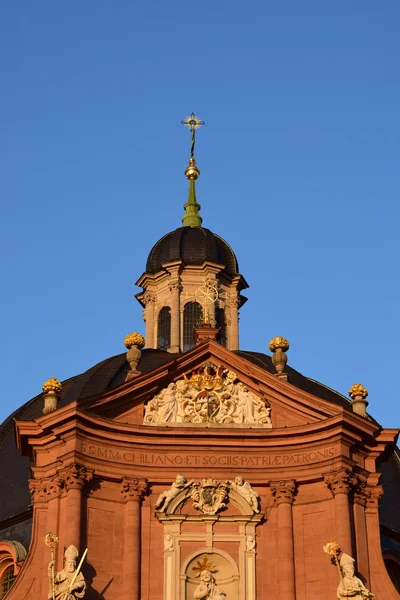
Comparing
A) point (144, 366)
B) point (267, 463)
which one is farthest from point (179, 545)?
point (144, 366)

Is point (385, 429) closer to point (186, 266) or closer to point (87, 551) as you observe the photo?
point (87, 551)

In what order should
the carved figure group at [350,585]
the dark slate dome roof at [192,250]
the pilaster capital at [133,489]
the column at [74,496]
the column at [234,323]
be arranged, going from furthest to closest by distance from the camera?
1. the dark slate dome roof at [192,250]
2. the column at [234,323]
3. the pilaster capital at [133,489]
4. the column at [74,496]
5. the carved figure group at [350,585]

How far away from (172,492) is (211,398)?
2.80 metres

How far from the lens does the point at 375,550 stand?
3347 cm

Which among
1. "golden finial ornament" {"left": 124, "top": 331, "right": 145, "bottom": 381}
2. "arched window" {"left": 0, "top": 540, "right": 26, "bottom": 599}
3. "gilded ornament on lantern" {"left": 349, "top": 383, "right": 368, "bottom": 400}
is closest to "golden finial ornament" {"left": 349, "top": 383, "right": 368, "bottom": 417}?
"gilded ornament on lantern" {"left": 349, "top": 383, "right": 368, "bottom": 400}

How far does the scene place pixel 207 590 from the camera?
32625 mm

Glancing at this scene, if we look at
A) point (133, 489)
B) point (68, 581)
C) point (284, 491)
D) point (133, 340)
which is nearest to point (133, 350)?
point (133, 340)

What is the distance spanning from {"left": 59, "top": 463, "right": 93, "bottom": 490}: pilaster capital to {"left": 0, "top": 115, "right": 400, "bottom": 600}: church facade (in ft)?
0.12

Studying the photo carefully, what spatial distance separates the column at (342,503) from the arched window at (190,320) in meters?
13.9

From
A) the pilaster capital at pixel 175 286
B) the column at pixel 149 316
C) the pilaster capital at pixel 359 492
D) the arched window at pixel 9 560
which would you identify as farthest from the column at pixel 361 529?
the column at pixel 149 316

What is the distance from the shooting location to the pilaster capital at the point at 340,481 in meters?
33.1

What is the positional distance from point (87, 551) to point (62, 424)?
10.5 feet

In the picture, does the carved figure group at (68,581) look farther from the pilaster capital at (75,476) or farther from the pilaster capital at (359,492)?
the pilaster capital at (359,492)

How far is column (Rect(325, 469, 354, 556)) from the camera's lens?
3241 cm
